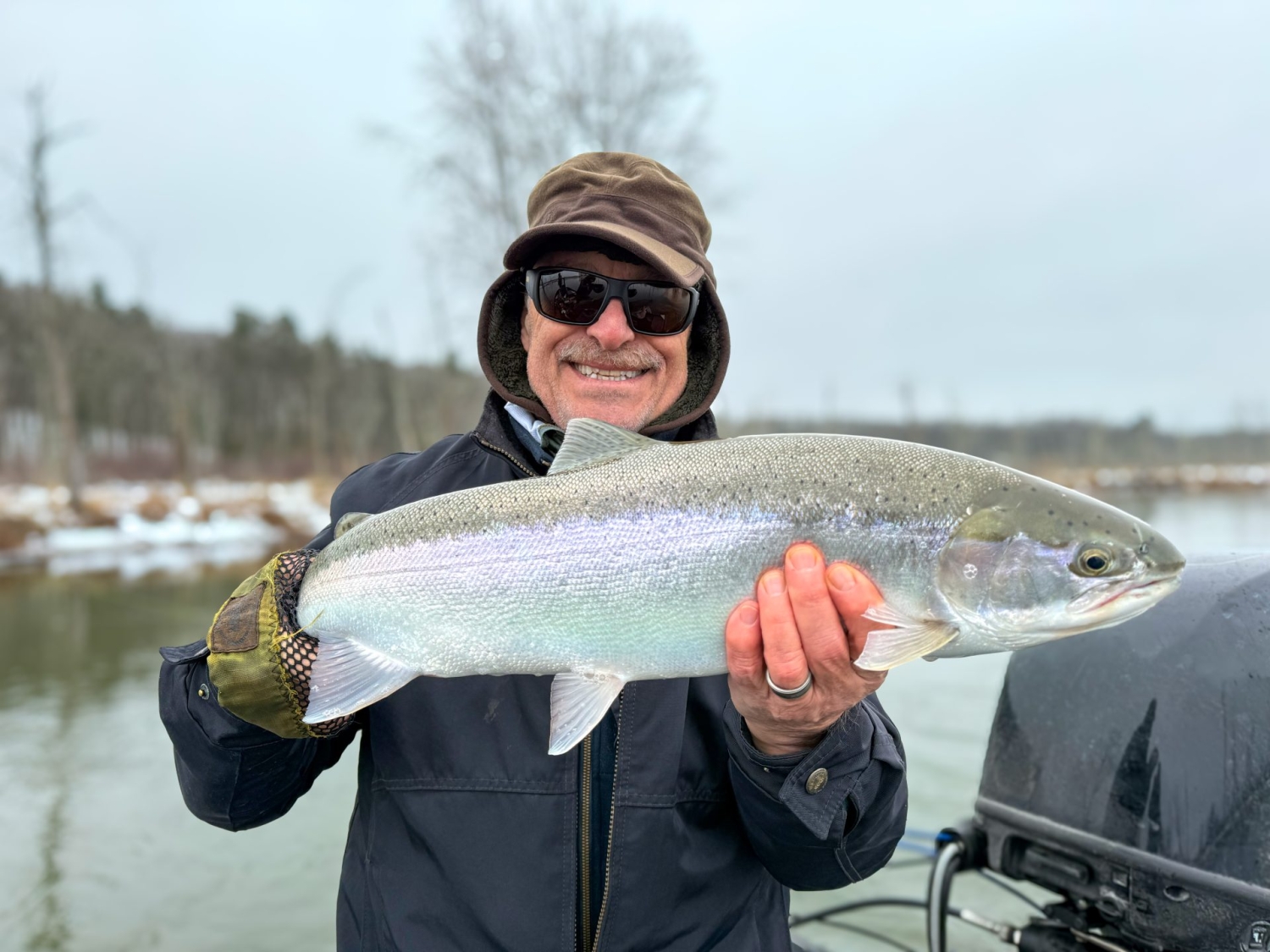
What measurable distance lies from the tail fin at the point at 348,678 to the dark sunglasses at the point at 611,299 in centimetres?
124

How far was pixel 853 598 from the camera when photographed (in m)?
2.00

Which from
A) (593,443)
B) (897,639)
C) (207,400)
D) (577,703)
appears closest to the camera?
(897,639)

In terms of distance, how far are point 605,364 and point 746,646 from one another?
118cm

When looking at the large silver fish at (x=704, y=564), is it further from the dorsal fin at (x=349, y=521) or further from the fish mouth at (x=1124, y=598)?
the dorsal fin at (x=349, y=521)

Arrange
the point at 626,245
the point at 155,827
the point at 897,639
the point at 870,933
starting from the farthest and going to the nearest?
the point at 155,827 → the point at 870,933 → the point at 626,245 → the point at 897,639

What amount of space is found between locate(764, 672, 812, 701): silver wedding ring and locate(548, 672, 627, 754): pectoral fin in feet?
1.21

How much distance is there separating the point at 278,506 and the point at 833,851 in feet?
87.8

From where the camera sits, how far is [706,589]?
2.08 m

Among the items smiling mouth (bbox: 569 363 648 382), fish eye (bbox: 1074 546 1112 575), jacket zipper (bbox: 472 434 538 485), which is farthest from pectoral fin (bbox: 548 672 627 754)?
fish eye (bbox: 1074 546 1112 575)

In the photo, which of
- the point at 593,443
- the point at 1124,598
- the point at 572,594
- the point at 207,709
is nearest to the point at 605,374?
the point at 593,443

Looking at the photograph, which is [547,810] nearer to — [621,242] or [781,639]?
[781,639]

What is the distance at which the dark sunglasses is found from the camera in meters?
2.78

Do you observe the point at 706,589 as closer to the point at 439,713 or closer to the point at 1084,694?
the point at 439,713

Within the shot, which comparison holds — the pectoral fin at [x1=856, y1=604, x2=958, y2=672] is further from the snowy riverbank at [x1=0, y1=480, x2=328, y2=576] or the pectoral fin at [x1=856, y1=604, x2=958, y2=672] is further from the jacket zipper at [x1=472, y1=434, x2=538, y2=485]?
the snowy riverbank at [x1=0, y1=480, x2=328, y2=576]
